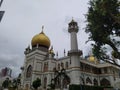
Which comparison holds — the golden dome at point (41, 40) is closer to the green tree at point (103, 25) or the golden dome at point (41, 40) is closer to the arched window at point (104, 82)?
the arched window at point (104, 82)

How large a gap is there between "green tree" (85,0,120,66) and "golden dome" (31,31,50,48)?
2851 centimetres

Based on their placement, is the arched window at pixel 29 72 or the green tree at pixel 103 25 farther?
the arched window at pixel 29 72

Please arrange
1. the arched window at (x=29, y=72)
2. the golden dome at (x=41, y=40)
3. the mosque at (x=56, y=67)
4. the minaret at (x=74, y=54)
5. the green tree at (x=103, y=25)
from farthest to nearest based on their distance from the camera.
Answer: the golden dome at (x=41, y=40) → the arched window at (x=29, y=72) → the mosque at (x=56, y=67) → the minaret at (x=74, y=54) → the green tree at (x=103, y=25)

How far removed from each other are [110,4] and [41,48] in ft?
108

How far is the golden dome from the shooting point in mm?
47125

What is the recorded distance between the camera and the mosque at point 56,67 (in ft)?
125

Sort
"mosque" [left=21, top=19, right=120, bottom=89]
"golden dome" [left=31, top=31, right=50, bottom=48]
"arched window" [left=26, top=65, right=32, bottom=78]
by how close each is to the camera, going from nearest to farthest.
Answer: "mosque" [left=21, top=19, right=120, bottom=89] → "arched window" [left=26, top=65, right=32, bottom=78] → "golden dome" [left=31, top=31, right=50, bottom=48]

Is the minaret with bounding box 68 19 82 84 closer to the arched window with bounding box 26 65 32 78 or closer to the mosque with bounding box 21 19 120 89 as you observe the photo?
the mosque with bounding box 21 19 120 89

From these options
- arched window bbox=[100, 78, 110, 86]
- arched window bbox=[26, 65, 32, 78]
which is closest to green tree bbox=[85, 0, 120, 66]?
arched window bbox=[100, 78, 110, 86]

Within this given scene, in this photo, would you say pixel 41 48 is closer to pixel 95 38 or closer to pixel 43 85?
pixel 43 85

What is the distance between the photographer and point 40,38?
47219 mm

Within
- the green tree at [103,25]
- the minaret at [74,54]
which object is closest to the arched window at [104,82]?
the minaret at [74,54]

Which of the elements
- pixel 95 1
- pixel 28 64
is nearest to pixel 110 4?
pixel 95 1

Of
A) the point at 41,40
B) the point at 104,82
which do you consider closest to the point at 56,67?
the point at 41,40
